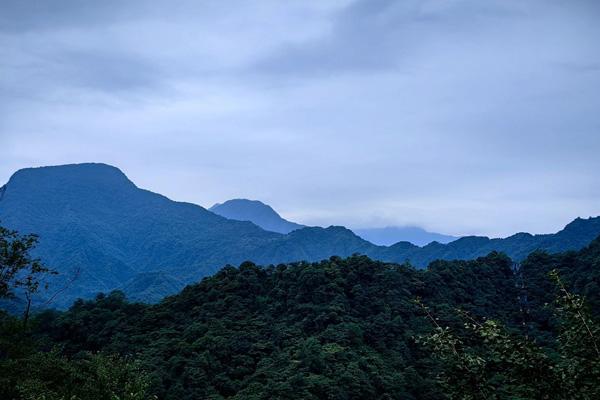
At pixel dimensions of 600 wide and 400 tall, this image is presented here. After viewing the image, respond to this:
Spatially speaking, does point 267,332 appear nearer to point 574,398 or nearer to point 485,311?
point 485,311

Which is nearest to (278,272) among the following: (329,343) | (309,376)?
(329,343)

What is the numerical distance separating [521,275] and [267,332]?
4332 cm

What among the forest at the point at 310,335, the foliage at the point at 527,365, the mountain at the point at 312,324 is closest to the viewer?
the foliage at the point at 527,365

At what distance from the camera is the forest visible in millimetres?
6559

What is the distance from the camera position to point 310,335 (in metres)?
43.8

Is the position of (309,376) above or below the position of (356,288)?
below

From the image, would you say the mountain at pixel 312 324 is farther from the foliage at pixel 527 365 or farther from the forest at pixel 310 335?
the foliage at pixel 527 365

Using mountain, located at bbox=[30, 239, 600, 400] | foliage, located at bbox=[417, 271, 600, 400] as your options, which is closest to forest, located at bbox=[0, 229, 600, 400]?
foliage, located at bbox=[417, 271, 600, 400]

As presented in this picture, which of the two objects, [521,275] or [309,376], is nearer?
[309,376]

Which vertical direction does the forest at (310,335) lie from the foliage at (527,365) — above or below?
below

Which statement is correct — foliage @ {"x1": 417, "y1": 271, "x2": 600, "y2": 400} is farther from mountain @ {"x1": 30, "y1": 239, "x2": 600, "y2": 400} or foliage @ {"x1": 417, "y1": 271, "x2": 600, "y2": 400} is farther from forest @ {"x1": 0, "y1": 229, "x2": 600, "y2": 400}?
mountain @ {"x1": 30, "y1": 239, "x2": 600, "y2": 400}

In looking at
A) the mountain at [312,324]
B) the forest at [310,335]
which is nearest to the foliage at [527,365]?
the forest at [310,335]

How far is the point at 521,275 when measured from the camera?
65312 mm

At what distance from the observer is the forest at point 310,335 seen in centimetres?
656
